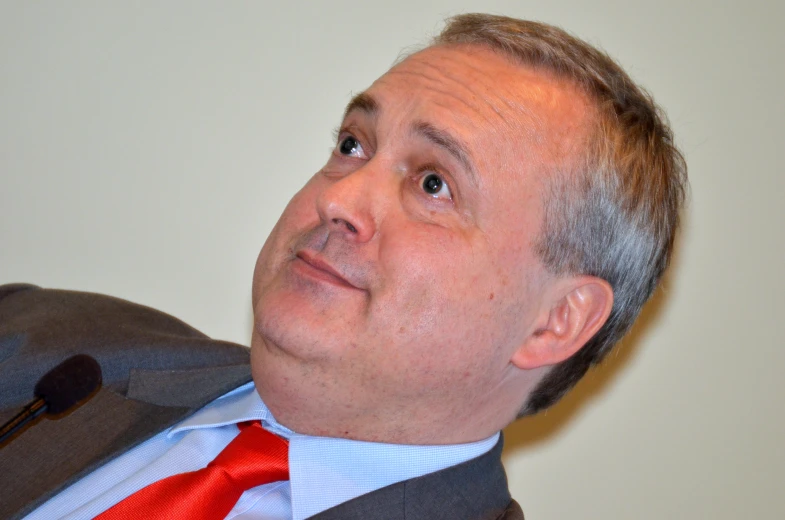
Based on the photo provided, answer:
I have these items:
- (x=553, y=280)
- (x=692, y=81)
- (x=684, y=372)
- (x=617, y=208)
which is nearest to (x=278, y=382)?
(x=553, y=280)

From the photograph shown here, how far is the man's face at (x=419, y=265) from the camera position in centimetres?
143

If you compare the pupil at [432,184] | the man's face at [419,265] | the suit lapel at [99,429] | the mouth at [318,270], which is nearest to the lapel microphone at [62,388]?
the suit lapel at [99,429]

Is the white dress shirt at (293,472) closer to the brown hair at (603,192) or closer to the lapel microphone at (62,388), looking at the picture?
the lapel microphone at (62,388)

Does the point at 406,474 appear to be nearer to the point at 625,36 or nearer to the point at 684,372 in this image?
the point at 684,372

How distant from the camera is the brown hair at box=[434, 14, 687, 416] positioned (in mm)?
1551

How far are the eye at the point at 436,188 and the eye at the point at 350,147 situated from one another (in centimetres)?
19

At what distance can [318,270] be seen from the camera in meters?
1.47

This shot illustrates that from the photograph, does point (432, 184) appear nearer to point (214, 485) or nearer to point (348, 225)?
point (348, 225)

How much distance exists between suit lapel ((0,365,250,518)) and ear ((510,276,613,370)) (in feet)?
1.89

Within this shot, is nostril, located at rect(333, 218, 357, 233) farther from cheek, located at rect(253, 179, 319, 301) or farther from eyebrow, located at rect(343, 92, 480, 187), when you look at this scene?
eyebrow, located at rect(343, 92, 480, 187)

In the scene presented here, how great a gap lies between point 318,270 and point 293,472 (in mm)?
349

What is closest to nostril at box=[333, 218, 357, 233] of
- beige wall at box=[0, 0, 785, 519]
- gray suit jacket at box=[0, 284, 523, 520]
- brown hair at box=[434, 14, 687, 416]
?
brown hair at box=[434, 14, 687, 416]

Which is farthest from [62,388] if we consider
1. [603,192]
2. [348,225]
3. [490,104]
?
[603,192]

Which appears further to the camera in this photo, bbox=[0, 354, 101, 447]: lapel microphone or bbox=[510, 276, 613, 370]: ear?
bbox=[510, 276, 613, 370]: ear
